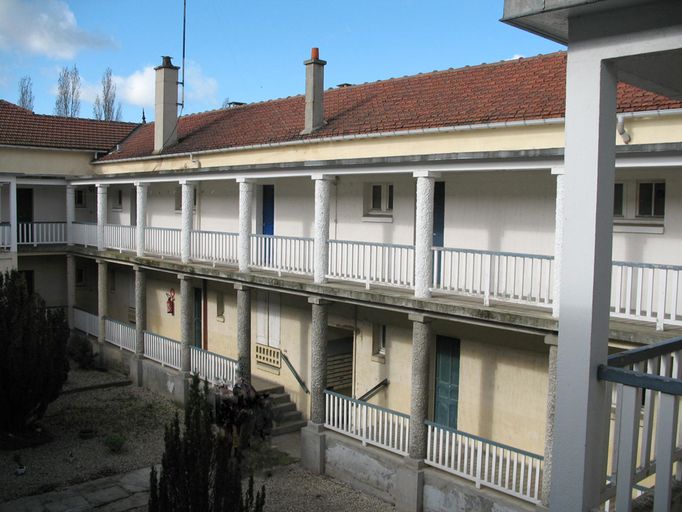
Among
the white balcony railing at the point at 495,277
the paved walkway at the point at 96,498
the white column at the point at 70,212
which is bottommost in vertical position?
the paved walkway at the point at 96,498

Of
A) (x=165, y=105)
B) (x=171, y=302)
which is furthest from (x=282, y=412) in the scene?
(x=165, y=105)

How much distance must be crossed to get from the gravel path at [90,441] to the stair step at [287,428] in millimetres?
2583

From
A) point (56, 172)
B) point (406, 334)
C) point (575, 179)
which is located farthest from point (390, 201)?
point (56, 172)

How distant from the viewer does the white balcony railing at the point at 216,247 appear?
1641 cm

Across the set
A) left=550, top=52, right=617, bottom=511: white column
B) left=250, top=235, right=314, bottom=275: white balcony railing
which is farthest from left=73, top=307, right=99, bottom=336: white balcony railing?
left=550, top=52, right=617, bottom=511: white column

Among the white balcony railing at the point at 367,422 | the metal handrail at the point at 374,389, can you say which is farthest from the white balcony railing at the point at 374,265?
the metal handrail at the point at 374,389

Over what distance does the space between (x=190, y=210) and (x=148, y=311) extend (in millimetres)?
7583

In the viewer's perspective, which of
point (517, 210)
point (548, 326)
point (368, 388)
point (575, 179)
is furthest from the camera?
point (368, 388)

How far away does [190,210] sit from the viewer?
17594mm

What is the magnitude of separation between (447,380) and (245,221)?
5.65 metres

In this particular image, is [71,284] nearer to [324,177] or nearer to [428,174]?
[324,177]

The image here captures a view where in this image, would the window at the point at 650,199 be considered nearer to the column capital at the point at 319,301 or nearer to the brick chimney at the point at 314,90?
the column capital at the point at 319,301

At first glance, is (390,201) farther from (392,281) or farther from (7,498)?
(7,498)

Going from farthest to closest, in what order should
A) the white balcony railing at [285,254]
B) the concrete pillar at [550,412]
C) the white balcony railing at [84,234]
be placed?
1. the white balcony railing at [84,234]
2. the white balcony railing at [285,254]
3. the concrete pillar at [550,412]
